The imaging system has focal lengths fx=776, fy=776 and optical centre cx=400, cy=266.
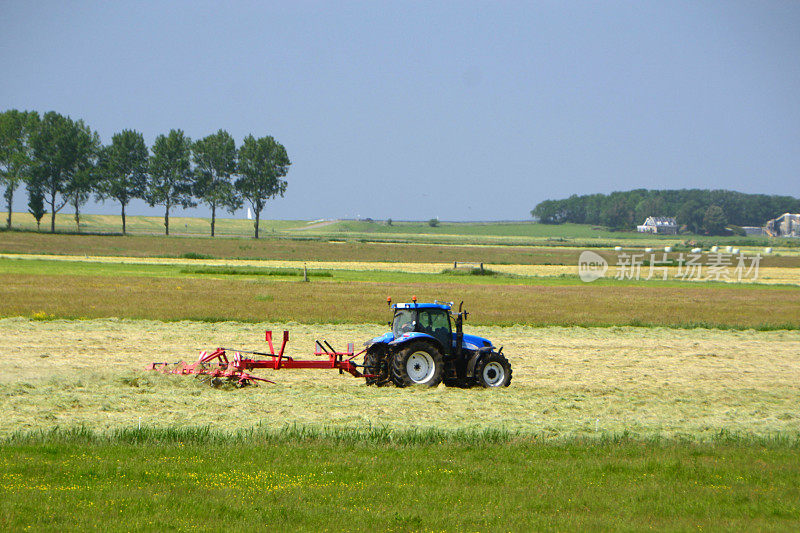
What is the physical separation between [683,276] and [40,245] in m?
70.3

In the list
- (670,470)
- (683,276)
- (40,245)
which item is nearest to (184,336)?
(670,470)

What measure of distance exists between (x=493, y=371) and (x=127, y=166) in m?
126

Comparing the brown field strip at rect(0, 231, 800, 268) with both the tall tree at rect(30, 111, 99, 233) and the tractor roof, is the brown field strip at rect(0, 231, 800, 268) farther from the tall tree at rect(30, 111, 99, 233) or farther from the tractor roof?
the tractor roof

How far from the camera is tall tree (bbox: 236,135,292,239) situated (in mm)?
138125

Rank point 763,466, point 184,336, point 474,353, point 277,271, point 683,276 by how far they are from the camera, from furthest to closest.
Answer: point 683,276
point 277,271
point 184,336
point 474,353
point 763,466

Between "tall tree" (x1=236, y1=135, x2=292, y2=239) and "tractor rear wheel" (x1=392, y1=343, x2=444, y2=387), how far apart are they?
126 m

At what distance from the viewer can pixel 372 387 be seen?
53.2 feet

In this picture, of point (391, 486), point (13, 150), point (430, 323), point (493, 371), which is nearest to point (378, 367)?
point (430, 323)

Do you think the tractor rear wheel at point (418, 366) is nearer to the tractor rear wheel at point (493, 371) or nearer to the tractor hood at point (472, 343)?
the tractor hood at point (472, 343)

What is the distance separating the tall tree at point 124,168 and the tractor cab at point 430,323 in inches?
4779

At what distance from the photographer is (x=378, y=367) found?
16047mm

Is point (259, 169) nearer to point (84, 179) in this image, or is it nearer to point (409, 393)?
point (84, 179)

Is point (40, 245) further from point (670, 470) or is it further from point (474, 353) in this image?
point (670, 470)

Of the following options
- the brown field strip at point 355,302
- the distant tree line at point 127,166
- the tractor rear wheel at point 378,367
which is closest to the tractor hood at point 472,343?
the tractor rear wheel at point 378,367
